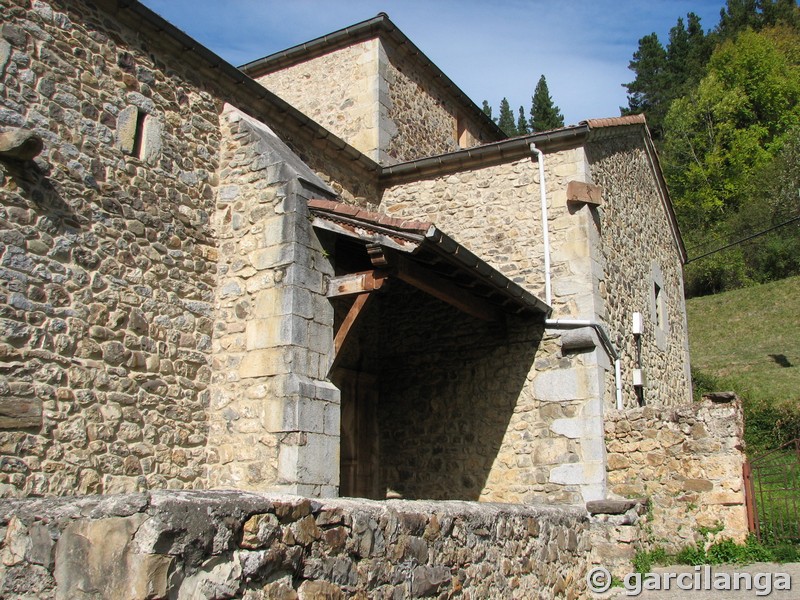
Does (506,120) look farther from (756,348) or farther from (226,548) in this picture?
(226,548)

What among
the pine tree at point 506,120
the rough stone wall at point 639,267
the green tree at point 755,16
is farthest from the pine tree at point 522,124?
the rough stone wall at point 639,267

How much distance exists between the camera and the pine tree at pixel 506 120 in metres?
43.6

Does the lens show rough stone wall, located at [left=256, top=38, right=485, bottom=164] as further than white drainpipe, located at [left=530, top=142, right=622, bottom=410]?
Yes

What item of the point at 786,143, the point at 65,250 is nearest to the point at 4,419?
the point at 65,250

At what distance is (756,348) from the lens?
77.4ft

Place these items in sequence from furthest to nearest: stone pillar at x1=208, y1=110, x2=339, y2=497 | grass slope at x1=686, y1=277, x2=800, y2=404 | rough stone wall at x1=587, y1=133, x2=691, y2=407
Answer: grass slope at x1=686, y1=277, x2=800, y2=404 < rough stone wall at x1=587, y1=133, x2=691, y2=407 < stone pillar at x1=208, y1=110, x2=339, y2=497

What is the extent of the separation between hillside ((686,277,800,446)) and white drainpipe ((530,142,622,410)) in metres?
8.98

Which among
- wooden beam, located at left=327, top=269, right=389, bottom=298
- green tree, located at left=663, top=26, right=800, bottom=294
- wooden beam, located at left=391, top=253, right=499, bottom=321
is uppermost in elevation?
green tree, located at left=663, top=26, right=800, bottom=294

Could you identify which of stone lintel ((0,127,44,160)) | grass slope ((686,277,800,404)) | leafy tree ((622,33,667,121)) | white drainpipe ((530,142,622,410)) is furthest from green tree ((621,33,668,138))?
stone lintel ((0,127,44,160))

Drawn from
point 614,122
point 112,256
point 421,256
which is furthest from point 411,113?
point 112,256

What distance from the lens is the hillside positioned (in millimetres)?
16984

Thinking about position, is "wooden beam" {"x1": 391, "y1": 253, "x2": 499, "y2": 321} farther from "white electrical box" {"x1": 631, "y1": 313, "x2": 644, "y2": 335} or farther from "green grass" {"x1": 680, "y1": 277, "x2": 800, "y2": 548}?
"green grass" {"x1": 680, "y1": 277, "x2": 800, "y2": 548}

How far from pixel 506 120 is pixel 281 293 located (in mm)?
39814

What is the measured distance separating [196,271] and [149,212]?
0.72 m
